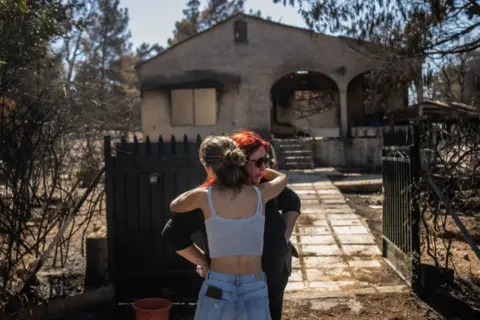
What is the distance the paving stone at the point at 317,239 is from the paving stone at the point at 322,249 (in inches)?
6.8

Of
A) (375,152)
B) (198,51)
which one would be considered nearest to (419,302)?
(375,152)

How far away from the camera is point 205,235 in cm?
292

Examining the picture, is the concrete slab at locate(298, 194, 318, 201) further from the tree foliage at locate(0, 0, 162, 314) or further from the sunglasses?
the sunglasses

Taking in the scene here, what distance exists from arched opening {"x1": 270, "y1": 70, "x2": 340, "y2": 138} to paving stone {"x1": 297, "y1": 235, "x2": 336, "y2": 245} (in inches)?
572

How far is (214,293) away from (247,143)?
82cm

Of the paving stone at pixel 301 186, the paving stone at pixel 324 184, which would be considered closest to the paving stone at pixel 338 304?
the paving stone at pixel 301 186

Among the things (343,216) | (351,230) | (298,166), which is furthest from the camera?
(298,166)

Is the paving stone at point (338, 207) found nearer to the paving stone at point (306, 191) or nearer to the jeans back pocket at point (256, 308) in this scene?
the paving stone at point (306, 191)

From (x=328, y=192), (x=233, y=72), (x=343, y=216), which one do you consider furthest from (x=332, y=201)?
(x=233, y=72)

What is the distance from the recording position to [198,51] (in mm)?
20656

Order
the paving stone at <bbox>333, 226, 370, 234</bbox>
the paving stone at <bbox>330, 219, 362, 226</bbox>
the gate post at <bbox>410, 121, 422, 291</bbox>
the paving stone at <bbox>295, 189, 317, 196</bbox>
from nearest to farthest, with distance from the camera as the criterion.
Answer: the gate post at <bbox>410, 121, 422, 291</bbox> → the paving stone at <bbox>333, 226, 370, 234</bbox> → the paving stone at <bbox>330, 219, 362, 226</bbox> → the paving stone at <bbox>295, 189, 317, 196</bbox>

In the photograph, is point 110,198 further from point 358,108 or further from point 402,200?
point 358,108

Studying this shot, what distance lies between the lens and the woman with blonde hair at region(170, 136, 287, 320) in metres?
2.58

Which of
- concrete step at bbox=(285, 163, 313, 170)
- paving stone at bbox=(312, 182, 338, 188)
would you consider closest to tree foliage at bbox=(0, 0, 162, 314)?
paving stone at bbox=(312, 182, 338, 188)
